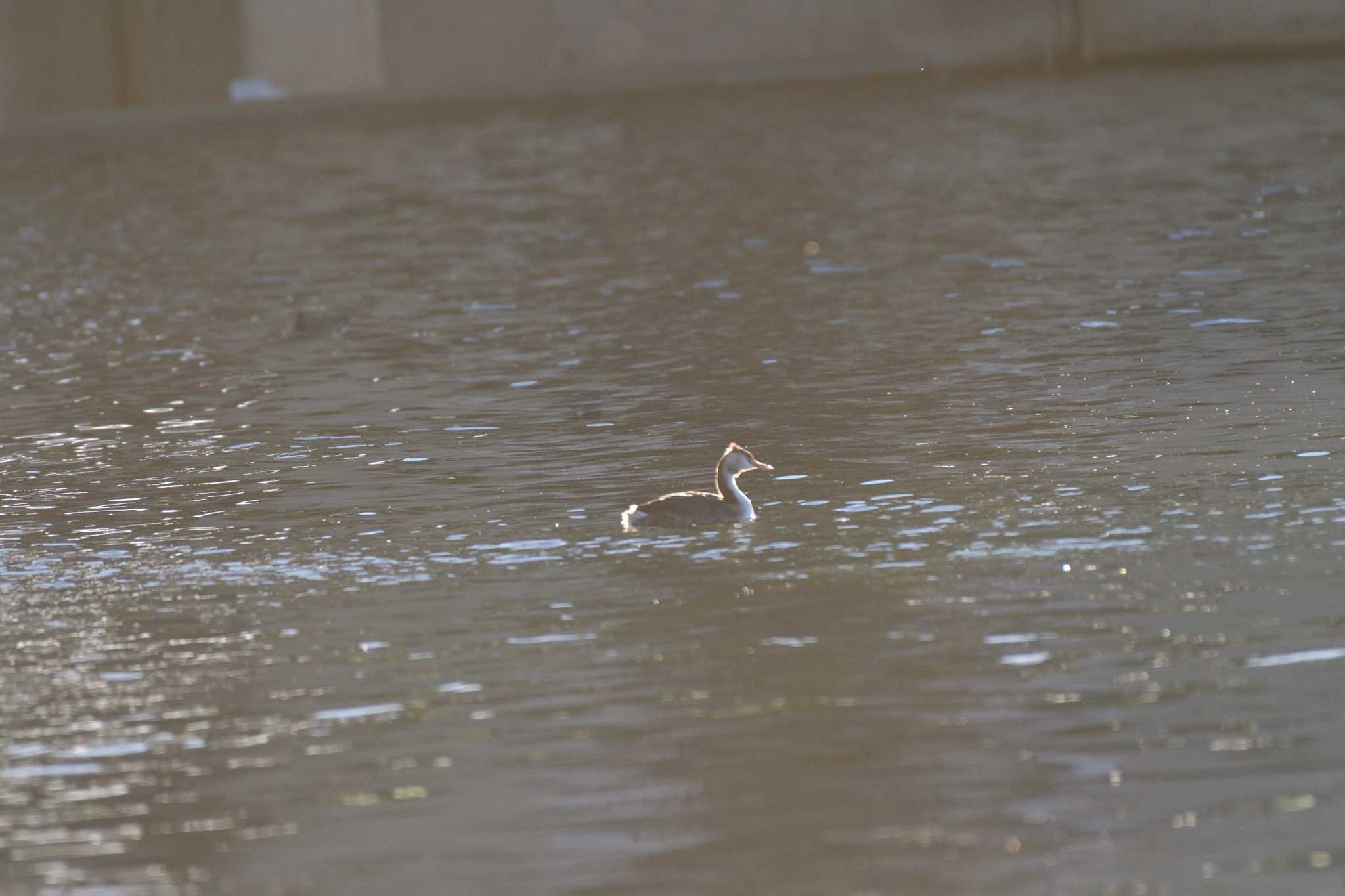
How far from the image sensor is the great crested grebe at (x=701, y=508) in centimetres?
1334

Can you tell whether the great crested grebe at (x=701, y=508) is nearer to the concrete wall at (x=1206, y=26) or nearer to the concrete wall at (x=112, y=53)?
the concrete wall at (x=112, y=53)

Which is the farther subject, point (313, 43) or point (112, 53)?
point (112, 53)

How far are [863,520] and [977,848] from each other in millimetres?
5299

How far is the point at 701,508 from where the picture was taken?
13352 millimetres

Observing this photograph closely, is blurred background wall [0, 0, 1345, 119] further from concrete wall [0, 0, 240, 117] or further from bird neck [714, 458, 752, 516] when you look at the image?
bird neck [714, 458, 752, 516]

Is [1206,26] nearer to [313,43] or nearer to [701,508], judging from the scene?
[313,43]

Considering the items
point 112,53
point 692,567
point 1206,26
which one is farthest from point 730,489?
point 1206,26

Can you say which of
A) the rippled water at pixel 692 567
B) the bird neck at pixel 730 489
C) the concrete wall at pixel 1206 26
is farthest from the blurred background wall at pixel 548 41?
the bird neck at pixel 730 489

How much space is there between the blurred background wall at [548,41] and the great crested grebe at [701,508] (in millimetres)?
41570

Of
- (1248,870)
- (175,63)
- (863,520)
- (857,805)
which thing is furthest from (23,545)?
(175,63)

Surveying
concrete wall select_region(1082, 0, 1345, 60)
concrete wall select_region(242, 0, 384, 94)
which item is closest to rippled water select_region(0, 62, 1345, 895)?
concrete wall select_region(242, 0, 384, 94)

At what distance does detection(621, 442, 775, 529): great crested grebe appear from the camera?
13.3m

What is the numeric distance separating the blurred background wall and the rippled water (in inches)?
972

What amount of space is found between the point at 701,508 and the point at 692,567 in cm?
90
